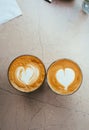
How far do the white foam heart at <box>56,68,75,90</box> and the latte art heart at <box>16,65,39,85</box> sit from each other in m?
0.06

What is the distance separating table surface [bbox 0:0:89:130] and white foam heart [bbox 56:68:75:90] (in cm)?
6

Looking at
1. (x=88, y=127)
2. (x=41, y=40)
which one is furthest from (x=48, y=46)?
(x=88, y=127)

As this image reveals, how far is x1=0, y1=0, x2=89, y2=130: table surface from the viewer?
0.69m

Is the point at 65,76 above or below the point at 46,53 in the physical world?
below

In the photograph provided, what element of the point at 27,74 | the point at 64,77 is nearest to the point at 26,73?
the point at 27,74

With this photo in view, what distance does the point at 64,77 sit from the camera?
0.67m

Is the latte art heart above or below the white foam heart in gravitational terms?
above

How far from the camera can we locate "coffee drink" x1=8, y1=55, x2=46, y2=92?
67cm

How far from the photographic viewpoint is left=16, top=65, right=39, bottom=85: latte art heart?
2.21ft

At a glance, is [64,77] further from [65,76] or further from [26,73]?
[26,73]

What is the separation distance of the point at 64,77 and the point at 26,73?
0.36 ft

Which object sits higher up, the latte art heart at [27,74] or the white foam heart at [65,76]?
the latte art heart at [27,74]

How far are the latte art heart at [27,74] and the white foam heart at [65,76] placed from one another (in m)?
0.06

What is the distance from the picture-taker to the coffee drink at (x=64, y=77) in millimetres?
662
